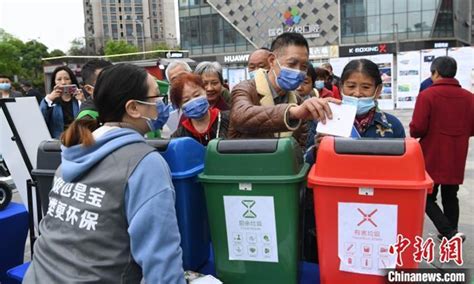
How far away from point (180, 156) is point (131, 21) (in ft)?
368

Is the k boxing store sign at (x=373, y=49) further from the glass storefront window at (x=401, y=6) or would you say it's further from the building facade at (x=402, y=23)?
the glass storefront window at (x=401, y=6)

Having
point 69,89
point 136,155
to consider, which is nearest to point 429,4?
point 69,89

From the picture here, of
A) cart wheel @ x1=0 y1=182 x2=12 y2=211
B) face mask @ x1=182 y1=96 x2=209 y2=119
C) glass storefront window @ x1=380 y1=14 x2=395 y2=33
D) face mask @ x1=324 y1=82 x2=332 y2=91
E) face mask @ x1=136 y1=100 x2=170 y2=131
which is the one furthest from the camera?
glass storefront window @ x1=380 y1=14 x2=395 y2=33

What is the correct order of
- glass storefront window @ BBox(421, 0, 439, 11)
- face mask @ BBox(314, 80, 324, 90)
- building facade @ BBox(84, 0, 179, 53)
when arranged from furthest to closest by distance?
building facade @ BBox(84, 0, 179, 53)
glass storefront window @ BBox(421, 0, 439, 11)
face mask @ BBox(314, 80, 324, 90)

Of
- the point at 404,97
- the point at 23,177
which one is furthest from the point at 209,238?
the point at 404,97

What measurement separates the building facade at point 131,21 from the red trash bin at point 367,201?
9986cm

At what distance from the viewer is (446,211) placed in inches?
156

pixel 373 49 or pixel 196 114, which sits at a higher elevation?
pixel 373 49

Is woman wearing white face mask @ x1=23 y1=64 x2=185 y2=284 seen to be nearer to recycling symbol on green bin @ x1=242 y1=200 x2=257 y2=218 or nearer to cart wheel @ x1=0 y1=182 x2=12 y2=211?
recycling symbol on green bin @ x1=242 y1=200 x2=257 y2=218

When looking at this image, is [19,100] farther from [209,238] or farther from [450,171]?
[450,171]

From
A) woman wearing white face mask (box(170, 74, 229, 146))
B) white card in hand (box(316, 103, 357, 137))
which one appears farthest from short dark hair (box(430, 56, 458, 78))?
white card in hand (box(316, 103, 357, 137))

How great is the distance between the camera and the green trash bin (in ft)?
5.03

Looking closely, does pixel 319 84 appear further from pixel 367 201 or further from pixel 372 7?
pixel 372 7

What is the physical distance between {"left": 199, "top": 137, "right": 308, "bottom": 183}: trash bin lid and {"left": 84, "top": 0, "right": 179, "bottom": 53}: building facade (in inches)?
3924
